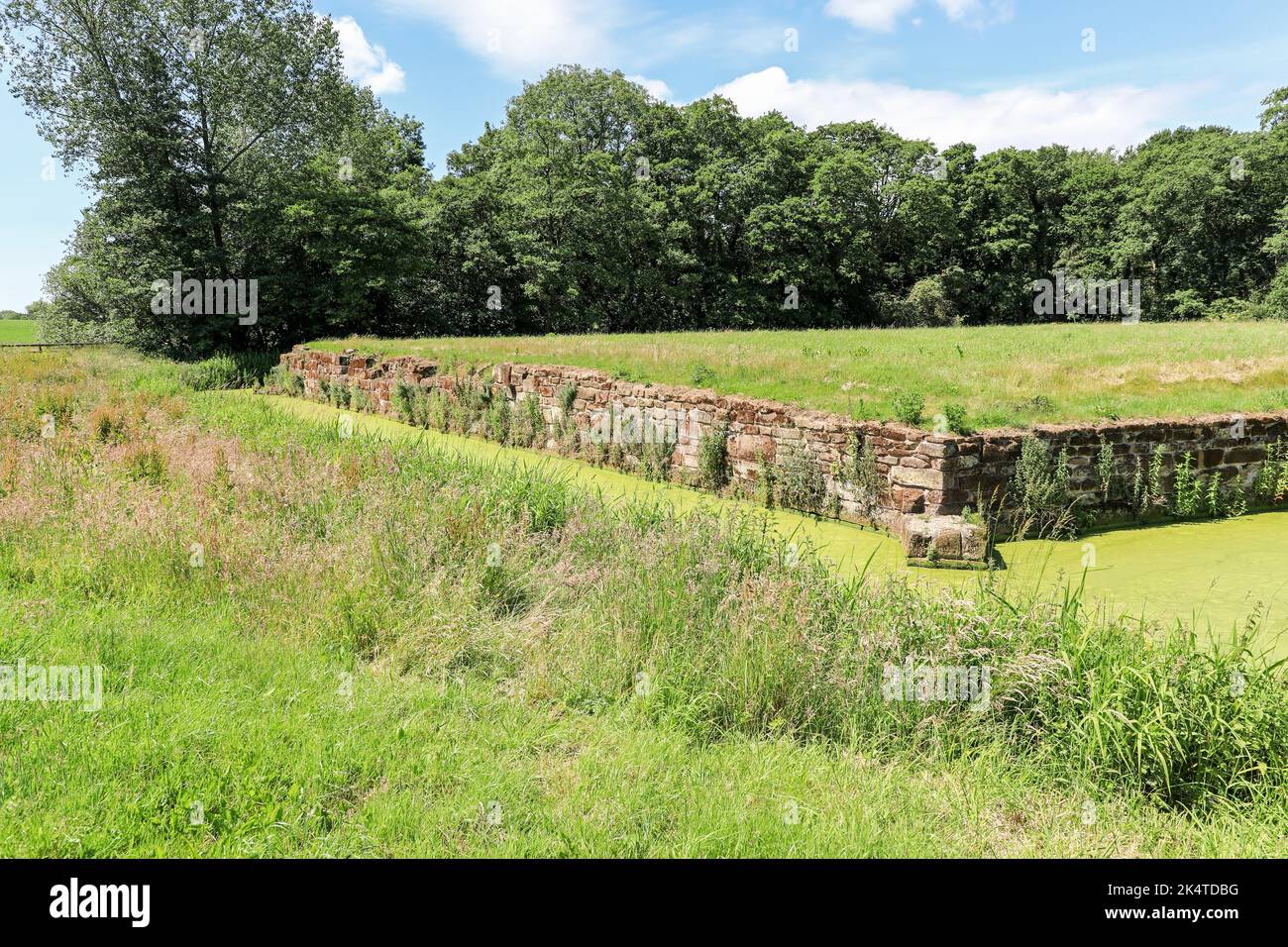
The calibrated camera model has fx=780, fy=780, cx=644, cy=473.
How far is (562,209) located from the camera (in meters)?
34.8

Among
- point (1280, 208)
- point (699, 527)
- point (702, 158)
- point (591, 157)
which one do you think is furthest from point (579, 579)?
point (1280, 208)

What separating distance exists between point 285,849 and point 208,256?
28362 millimetres

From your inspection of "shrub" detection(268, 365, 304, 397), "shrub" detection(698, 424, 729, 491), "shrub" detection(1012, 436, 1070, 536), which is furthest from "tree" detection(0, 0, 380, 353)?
"shrub" detection(1012, 436, 1070, 536)

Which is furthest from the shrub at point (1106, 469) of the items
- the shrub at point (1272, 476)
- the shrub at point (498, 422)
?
the shrub at point (498, 422)

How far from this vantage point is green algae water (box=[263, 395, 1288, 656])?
21.6 ft

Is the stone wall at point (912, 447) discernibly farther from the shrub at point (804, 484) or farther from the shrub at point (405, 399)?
the shrub at point (405, 399)

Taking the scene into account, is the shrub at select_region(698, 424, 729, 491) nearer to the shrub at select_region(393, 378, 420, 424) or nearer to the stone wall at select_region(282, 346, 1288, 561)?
the stone wall at select_region(282, 346, 1288, 561)

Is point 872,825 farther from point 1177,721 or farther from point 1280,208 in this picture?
point 1280,208

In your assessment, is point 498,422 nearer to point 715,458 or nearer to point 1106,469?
point 715,458

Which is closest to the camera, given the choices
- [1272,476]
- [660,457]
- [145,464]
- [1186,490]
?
[145,464]

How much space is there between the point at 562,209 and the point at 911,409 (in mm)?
28309

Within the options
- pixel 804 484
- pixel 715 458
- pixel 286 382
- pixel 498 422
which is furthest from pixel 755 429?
pixel 286 382

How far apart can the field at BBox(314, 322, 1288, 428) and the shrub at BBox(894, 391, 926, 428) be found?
0.70 ft

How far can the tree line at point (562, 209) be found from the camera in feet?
84.9
